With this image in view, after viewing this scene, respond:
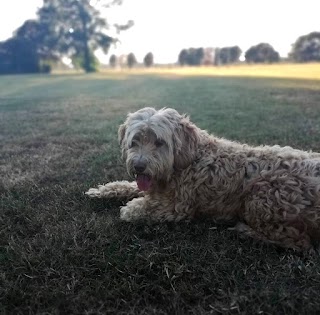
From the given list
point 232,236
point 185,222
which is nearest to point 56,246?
point 185,222

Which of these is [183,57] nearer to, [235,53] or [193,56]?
[193,56]

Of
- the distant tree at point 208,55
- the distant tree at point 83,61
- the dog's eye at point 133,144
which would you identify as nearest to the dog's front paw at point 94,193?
the dog's eye at point 133,144

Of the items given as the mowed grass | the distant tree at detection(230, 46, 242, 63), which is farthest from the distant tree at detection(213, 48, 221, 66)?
the mowed grass

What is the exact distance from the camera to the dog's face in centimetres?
366

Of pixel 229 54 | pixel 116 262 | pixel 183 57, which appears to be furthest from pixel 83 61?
pixel 116 262

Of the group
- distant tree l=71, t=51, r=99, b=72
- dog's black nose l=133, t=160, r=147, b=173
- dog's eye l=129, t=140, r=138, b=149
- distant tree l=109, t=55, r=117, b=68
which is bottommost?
distant tree l=109, t=55, r=117, b=68

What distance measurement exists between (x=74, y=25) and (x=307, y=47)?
118ft

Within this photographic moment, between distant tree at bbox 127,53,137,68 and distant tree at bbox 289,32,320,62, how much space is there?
27209 millimetres

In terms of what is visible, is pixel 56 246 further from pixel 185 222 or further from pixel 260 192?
pixel 260 192

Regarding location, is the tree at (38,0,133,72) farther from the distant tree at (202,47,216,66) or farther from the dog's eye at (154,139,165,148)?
the dog's eye at (154,139,165,148)

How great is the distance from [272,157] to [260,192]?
44cm

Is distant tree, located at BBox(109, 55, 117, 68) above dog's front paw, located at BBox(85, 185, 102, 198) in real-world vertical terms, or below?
below

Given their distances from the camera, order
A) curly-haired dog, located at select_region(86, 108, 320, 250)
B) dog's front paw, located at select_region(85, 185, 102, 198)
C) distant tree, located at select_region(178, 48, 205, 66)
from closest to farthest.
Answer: curly-haired dog, located at select_region(86, 108, 320, 250) < dog's front paw, located at select_region(85, 185, 102, 198) < distant tree, located at select_region(178, 48, 205, 66)

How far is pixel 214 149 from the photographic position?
12.8ft
